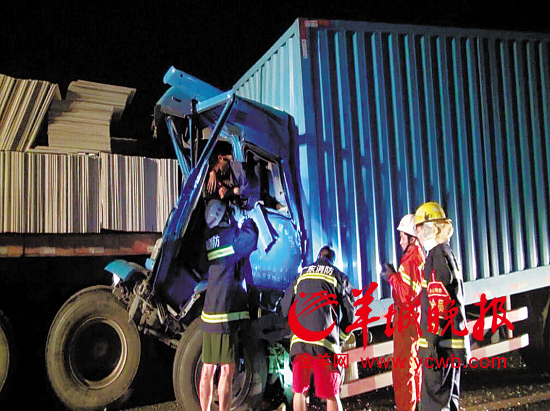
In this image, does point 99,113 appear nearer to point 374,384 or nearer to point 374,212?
point 374,212

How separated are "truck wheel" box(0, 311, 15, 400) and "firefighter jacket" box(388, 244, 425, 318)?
125 inches

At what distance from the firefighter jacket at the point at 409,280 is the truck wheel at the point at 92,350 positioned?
2.31 metres

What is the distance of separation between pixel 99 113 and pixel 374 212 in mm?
2802

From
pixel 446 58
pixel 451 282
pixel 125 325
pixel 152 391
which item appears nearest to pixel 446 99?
pixel 446 58

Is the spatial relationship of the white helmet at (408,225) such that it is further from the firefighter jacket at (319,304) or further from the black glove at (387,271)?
the firefighter jacket at (319,304)

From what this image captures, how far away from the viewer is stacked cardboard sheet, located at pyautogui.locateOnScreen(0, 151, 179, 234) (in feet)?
13.1

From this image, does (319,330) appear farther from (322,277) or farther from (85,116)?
(85,116)

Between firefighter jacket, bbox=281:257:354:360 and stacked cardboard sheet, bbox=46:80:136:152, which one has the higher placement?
stacked cardboard sheet, bbox=46:80:136:152

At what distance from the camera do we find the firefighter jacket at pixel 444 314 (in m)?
3.31

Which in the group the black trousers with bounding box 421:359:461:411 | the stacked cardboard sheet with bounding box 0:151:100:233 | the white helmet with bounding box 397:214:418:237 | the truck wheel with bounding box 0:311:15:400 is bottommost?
the black trousers with bounding box 421:359:461:411

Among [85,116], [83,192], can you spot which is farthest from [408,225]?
[85,116]

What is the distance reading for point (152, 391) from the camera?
15.2ft

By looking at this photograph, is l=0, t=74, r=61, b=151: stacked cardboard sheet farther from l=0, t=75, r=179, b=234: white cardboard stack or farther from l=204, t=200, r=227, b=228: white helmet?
l=204, t=200, r=227, b=228: white helmet

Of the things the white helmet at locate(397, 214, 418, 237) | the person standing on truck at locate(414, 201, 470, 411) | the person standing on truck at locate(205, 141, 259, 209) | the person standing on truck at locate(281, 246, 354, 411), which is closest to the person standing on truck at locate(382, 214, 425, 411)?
the white helmet at locate(397, 214, 418, 237)
